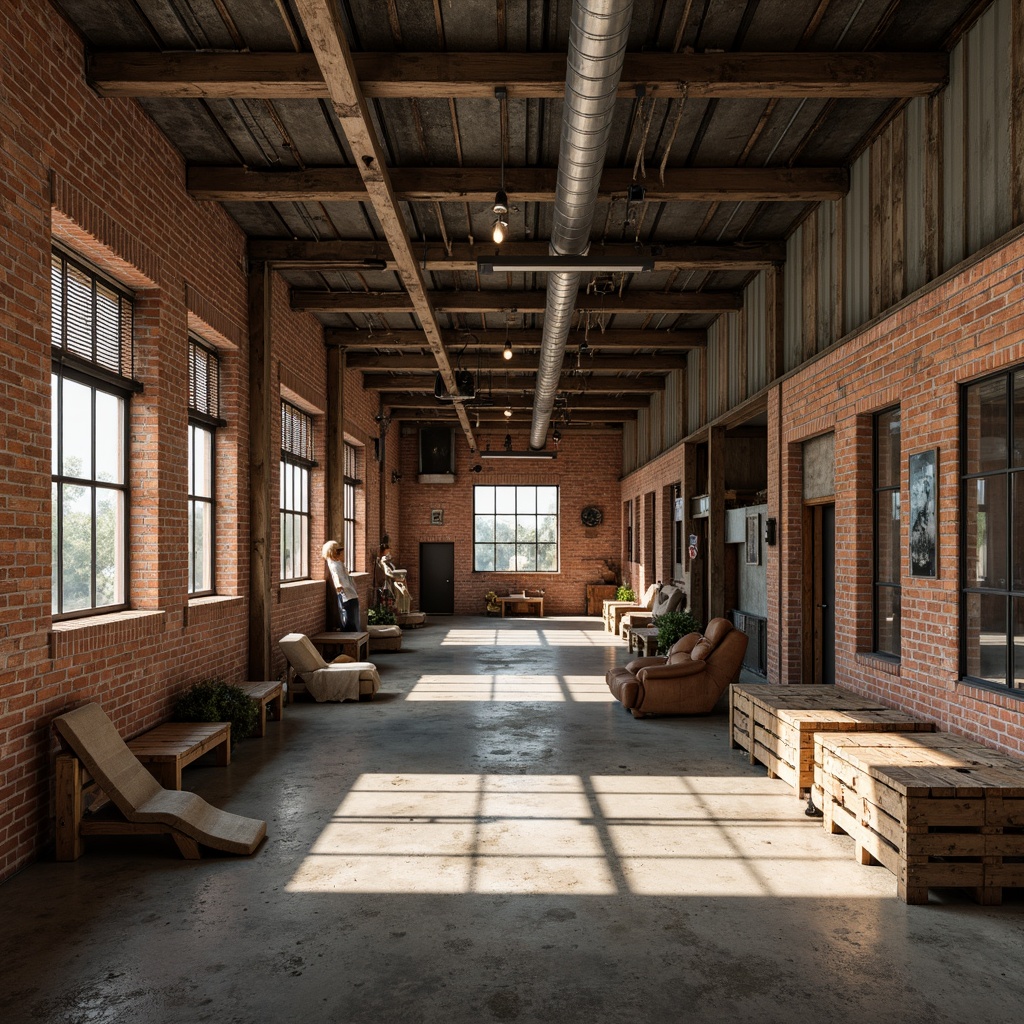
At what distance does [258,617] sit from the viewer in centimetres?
835

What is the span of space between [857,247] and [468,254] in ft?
12.4

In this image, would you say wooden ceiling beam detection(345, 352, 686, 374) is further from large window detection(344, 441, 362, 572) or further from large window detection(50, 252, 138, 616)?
large window detection(50, 252, 138, 616)

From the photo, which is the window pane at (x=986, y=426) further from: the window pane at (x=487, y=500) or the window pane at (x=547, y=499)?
the window pane at (x=487, y=500)

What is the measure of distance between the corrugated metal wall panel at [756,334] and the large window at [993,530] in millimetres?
4125

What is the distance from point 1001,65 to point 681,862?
468cm

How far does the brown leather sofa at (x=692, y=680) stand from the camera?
7.96 m

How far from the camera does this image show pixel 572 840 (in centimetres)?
462

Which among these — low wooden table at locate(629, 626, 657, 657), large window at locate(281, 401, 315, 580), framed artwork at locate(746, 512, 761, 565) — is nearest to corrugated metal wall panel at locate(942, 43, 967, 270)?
framed artwork at locate(746, 512, 761, 565)

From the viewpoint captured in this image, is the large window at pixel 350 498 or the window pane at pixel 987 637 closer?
the window pane at pixel 987 637

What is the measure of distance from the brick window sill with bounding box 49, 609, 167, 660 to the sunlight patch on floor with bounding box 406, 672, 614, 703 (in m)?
3.71

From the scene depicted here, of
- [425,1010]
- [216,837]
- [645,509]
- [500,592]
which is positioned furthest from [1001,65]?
[500,592]

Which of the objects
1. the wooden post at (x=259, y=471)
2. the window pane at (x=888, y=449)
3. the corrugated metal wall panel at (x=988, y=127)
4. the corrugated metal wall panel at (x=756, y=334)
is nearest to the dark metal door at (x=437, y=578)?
the corrugated metal wall panel at (x=756, y=334)

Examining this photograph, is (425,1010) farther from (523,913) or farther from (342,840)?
(342,840)

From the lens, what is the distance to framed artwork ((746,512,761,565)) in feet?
32.4
